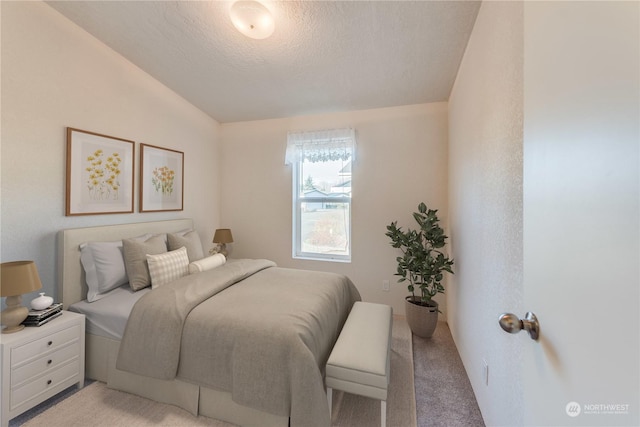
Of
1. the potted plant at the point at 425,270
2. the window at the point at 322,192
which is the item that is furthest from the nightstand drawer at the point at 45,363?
the potted plant at the point at 425,270

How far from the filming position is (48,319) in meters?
1.66

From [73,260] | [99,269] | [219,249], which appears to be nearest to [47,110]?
[73,260]

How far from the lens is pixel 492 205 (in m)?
1.38

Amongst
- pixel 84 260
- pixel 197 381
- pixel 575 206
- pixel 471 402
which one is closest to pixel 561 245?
pixel 575 206

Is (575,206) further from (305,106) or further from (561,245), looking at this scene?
(305,106)

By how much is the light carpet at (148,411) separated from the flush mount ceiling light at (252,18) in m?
2.56

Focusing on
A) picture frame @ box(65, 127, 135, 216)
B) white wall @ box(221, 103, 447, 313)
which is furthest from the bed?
white wall @ box(221, 103, 447, 313)

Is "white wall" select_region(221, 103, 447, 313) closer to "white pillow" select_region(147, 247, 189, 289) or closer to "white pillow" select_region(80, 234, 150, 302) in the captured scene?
"white pillow" select_region(147, 247, 189, 289)

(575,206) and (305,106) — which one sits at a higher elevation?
(305,106)

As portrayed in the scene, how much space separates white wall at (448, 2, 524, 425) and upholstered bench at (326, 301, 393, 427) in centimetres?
57

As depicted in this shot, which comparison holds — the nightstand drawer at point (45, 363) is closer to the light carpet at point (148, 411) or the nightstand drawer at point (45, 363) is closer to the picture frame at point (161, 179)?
the light carpet at point (148, 411)

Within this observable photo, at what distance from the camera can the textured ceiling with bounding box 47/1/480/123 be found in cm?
177

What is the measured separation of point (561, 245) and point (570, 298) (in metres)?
0.11

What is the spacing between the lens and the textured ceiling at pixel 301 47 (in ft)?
5.81
